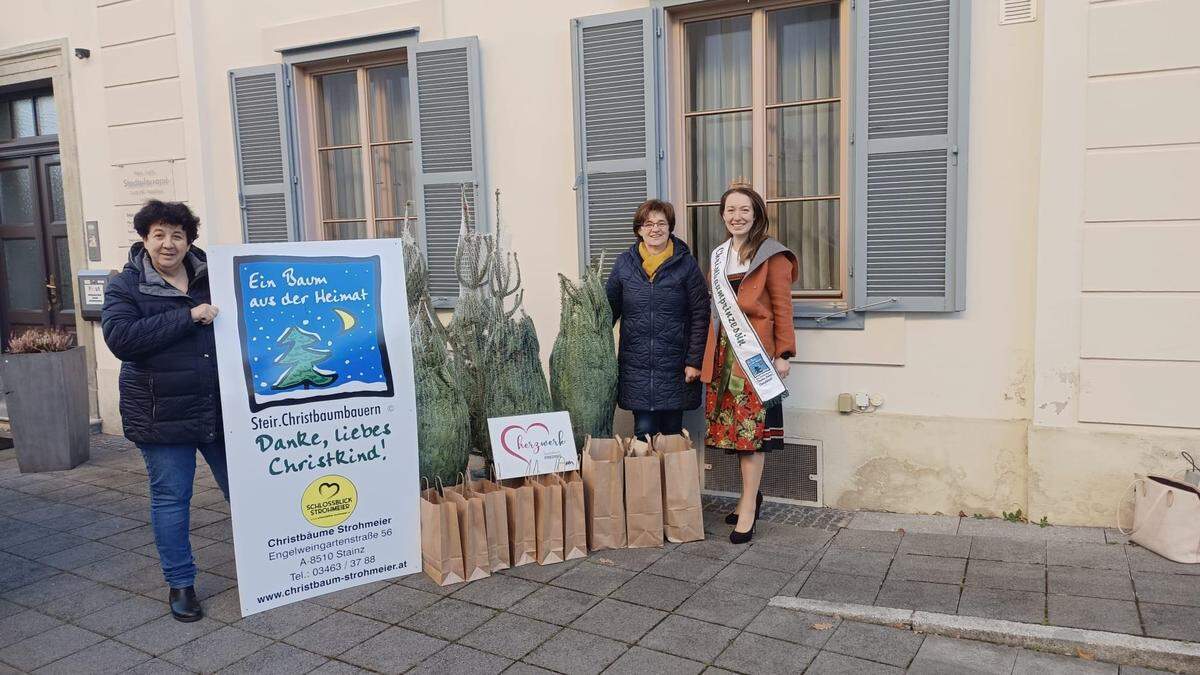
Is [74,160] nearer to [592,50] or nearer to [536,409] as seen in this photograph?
[592,50]

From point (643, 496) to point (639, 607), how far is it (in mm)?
706

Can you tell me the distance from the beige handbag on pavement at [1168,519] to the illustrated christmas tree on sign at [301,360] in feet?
12.3

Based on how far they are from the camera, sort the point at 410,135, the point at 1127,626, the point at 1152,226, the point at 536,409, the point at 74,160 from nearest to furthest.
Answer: the point at 1127,626 < the point at 1152,226 < the point at 536,409 < the point at 410,135 < the point at 74,160

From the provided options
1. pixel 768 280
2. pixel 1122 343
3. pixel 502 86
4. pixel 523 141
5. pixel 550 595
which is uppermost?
pixel 502 86

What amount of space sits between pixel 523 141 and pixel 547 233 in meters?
0.61

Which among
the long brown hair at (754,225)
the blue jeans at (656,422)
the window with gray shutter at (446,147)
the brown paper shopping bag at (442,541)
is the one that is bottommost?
the brown paper shopping bag at (442,541)

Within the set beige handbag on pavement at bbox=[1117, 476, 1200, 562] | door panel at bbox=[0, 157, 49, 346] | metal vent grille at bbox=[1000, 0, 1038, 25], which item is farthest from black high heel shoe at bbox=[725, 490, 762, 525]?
door panel at bbox=[0, 157, 49, 346]

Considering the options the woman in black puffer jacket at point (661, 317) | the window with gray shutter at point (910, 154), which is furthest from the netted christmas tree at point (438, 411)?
the window with gray shutter at point (910, 154)

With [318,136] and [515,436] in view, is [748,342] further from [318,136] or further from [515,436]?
[318,136]

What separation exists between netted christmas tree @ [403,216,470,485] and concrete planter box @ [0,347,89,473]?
11.6ft

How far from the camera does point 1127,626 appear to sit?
11.0 ft

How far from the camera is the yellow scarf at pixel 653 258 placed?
4641 mm

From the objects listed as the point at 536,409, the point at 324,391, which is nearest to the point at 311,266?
the point at 324,391

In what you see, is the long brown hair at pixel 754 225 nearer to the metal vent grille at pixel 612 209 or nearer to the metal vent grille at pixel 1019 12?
the metal vent grille at pixel 612 209
